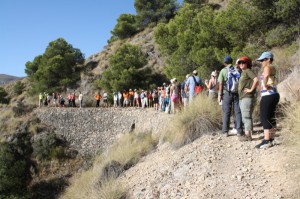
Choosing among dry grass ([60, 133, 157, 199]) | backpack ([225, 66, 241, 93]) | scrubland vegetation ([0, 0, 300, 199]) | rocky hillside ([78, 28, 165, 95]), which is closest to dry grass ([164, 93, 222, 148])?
scrubland vegetation ([0, 0, 300, 199])

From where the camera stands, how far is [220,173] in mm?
5832

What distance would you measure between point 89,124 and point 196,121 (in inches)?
684

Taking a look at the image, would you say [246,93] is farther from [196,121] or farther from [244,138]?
[196,121]

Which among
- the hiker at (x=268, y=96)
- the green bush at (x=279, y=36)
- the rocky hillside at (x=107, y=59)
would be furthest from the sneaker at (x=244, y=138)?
the rocky hillside at (x=107, y=59)

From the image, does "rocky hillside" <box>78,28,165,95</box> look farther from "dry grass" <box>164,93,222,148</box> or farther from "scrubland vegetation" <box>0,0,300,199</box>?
"dry grass" <box>164,93,222,148</box>

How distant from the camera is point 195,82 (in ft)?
33.7

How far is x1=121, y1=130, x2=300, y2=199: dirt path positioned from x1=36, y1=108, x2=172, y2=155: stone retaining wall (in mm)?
13870

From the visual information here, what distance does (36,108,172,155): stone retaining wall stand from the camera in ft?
74.3

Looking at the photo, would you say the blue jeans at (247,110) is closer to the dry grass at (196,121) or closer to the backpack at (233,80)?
the backpack at (233,80)

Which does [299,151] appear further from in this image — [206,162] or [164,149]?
[164,149]

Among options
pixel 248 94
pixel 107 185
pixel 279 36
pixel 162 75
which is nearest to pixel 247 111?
pixel 248 94

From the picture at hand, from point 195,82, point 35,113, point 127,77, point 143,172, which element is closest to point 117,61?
point 127,77

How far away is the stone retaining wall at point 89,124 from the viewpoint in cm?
2264

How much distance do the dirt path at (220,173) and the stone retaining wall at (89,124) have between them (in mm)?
13870
